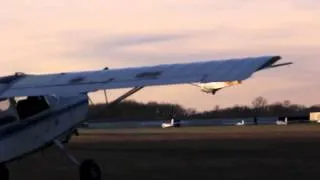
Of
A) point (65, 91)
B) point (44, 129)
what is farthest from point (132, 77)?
point (44, 129)

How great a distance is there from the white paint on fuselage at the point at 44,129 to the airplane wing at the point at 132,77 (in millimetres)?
689

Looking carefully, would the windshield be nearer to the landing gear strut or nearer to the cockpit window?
the cockpit window

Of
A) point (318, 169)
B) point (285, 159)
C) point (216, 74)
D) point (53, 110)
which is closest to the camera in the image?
point (216, 74)

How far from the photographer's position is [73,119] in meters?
14.7

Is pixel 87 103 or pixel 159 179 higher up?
pixel 87 103

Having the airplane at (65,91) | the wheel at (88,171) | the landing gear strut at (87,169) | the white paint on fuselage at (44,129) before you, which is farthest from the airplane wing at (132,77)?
the wheel at (88,171)

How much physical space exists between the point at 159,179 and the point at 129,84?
10.7 feet

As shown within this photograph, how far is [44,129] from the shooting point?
13680 millimetres

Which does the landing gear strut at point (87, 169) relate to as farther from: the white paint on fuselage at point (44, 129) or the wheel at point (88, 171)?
the white paint on fuselage at point (44, 129)

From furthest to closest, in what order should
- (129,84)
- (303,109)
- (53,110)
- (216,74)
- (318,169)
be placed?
1. (303,109)
2. (318,169)
3. (53,110)
4. (129,84)
5. (216,74)

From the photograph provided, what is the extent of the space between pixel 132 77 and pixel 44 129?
7.77 feet

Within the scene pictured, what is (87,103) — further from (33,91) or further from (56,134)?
(33,91)

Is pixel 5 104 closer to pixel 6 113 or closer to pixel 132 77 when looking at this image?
pixel 6 113

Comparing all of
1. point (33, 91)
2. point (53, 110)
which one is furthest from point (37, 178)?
point (33, 91)
